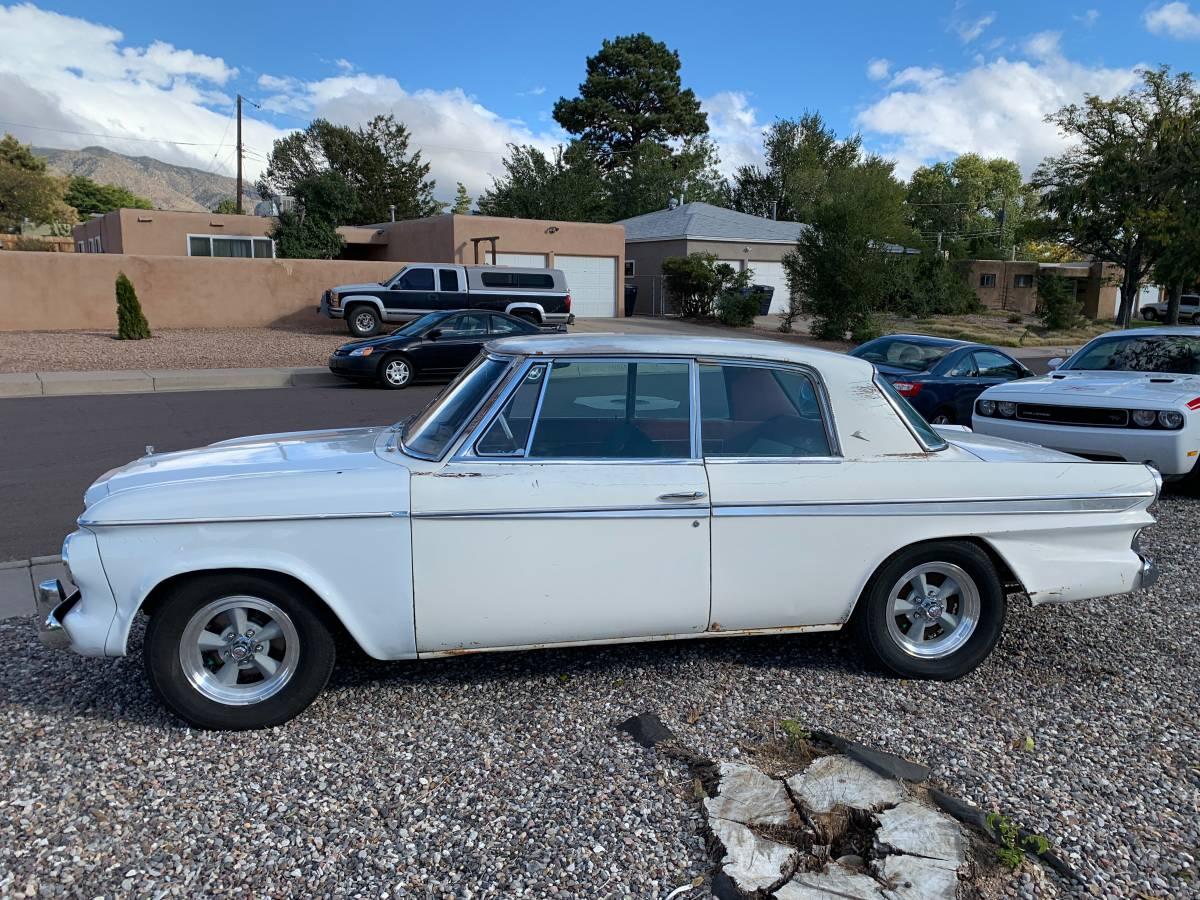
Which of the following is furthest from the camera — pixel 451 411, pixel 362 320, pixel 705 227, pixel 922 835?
pixel 705 227

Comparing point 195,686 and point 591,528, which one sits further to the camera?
point 591,528

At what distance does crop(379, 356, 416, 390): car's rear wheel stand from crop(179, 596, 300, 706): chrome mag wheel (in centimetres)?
1303

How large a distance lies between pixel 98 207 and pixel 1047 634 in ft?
319

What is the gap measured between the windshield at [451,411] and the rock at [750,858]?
1.83m

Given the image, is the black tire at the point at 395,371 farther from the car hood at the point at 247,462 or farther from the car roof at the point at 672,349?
the car roof at the point at 672,349

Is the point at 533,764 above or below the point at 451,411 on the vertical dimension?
below

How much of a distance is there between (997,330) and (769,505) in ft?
111

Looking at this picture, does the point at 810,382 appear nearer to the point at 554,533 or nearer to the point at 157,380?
the point at 554,533

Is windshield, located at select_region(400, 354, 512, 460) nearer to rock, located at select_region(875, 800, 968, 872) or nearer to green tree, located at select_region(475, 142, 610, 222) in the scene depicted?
rock, located at select_region(875, 800, 968, 872)

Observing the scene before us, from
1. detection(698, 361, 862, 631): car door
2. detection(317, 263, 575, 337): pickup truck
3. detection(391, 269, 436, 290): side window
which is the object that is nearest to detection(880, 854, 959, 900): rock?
detection(698, 361, 862, 631): car door

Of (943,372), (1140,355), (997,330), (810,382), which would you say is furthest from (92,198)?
(810,382)

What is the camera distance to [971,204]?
2955 inches

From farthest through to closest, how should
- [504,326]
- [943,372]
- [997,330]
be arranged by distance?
[997,330] → [504,326] → [943,372]

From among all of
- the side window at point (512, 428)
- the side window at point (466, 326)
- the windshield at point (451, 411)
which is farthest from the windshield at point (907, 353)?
the side window at point (466, 326)
